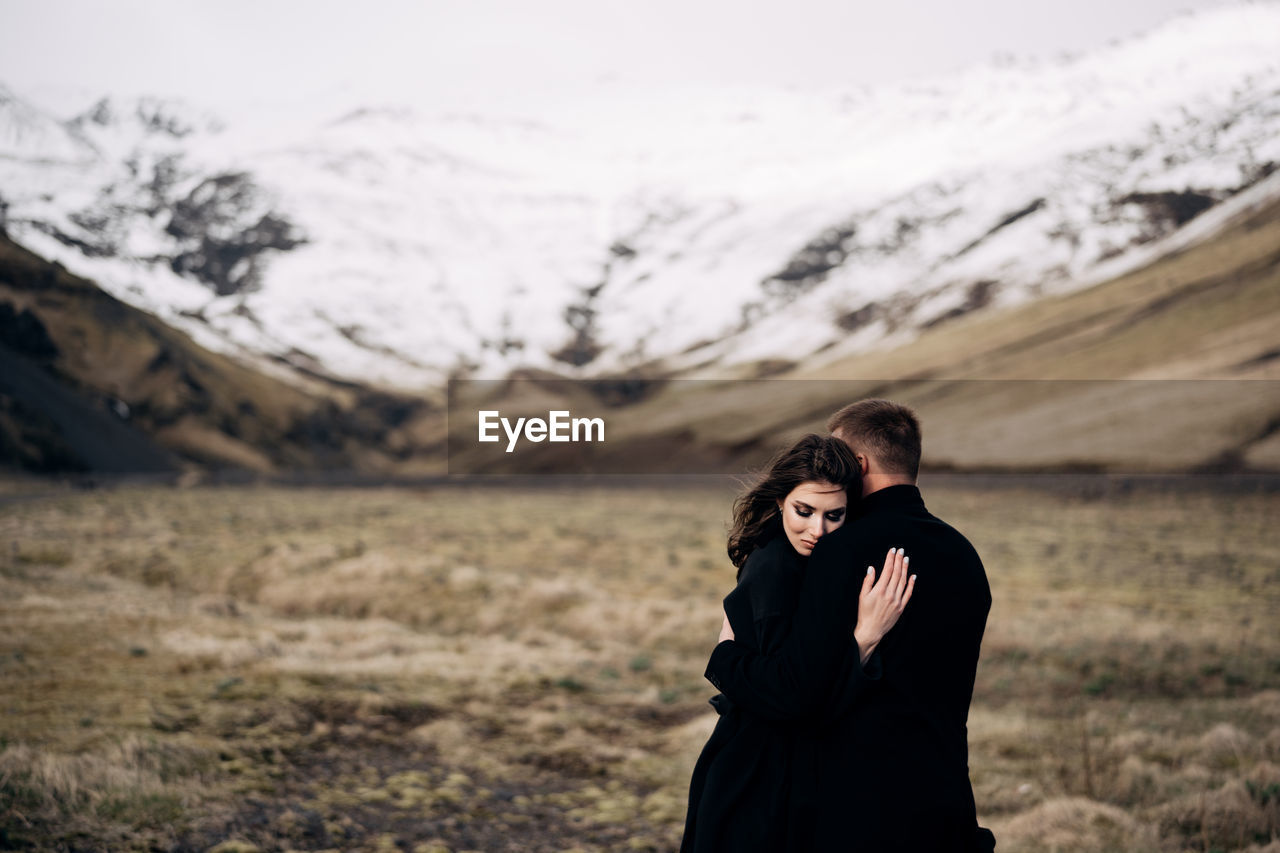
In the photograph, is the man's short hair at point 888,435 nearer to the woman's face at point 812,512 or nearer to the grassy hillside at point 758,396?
the woman's face at point 812,512

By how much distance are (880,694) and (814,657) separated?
387 mm

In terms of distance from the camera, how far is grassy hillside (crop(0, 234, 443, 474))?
70.1 meters

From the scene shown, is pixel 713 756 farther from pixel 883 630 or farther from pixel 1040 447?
pixel 1040 447

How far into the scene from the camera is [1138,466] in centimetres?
5781

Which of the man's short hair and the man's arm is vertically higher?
the man's short hair

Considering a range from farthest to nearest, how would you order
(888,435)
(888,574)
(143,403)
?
1. (143,403)
2. (888,435)
3. (888,574)

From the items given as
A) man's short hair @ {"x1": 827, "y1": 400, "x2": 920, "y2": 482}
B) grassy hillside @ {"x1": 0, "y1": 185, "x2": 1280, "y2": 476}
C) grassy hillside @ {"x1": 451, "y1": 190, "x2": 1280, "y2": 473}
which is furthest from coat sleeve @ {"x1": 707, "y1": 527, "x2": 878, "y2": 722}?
grassy hillside @ {"x1": 0, "y1": 185, "x2": 1280, "y2": 476}

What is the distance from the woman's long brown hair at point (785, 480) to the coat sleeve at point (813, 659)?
0.86ft

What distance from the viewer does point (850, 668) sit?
3289 millimetres

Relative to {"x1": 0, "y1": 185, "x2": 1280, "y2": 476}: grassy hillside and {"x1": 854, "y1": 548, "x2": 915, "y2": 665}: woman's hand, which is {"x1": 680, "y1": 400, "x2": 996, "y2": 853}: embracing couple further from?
{"x1": 0, "y1": 185, "x2": 1280, "y2": 476}: grassy hillside

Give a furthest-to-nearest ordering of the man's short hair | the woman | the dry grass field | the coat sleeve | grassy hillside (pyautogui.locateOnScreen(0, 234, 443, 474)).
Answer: grassy hillside (pyautogui.locateOnScreen(0, 234, 443, 474)) → the dry grass field → the man's short hair → the woman → the coat sleeve

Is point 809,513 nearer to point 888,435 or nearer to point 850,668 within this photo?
point 888,435

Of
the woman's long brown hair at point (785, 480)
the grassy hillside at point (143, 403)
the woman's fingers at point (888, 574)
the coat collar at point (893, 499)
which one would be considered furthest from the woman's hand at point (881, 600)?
the grassy hillside at point (143, 403)

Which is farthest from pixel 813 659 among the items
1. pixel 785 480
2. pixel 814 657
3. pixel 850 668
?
pixel 785 480
